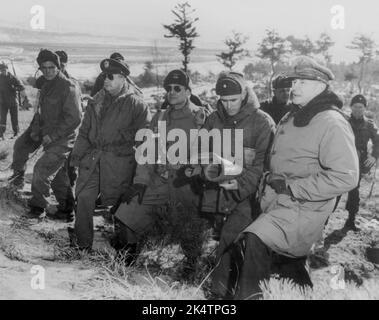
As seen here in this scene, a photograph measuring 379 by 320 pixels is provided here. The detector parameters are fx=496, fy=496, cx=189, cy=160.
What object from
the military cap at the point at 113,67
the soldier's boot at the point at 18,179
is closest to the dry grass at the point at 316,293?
the military cap at the point at 113,67

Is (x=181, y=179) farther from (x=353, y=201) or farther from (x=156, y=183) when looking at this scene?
(x=353, y=201)

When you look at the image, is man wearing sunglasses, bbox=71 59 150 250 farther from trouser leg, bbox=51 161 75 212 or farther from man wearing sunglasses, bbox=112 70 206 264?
trouser leg, bbox=51 161 75 212

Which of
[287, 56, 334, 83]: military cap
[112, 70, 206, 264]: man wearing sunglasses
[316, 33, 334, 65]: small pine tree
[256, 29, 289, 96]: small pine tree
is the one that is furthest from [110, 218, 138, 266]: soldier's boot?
[316, 33, 334, 65]: small pine tree

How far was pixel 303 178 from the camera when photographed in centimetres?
356

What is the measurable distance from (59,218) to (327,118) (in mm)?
3799

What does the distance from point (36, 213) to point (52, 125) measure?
42.9 inches

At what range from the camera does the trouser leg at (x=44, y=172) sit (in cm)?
593

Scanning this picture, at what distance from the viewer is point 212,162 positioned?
4.05 metres

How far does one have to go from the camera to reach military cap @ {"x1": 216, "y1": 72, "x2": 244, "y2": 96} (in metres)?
4.16

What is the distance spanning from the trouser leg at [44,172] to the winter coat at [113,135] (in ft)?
3.23

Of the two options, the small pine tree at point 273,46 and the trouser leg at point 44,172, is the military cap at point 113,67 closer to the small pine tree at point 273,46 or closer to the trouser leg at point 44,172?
the trouser leg at point 44,172

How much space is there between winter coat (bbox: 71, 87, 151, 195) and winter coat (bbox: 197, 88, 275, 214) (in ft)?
3.59

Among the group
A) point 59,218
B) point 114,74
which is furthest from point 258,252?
point 59,218

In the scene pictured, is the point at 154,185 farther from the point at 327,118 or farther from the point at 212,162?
the point at 327,118
